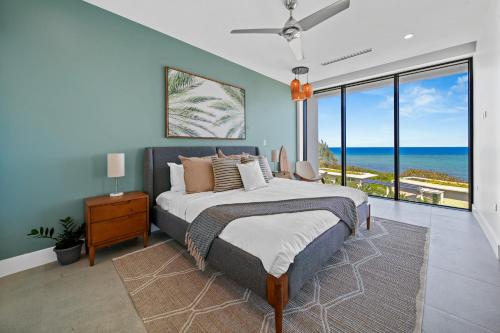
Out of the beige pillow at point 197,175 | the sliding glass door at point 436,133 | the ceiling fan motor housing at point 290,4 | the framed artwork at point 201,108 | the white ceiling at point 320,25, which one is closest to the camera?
the ceiling fan motor housing at point 290,4

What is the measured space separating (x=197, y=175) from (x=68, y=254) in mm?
1516

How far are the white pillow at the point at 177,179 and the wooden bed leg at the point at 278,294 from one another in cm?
179

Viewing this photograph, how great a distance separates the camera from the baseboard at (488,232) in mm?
2080

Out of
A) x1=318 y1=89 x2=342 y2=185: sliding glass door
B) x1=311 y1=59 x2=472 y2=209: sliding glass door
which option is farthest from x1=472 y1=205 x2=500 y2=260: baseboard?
x1=318 y1=89 x2=342 y2=185: sliding glass door

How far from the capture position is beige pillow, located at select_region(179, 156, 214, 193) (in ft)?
8.10

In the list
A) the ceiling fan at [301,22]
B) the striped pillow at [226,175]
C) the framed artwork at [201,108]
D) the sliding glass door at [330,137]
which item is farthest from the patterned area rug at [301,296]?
the sliding glass door at [330,137]

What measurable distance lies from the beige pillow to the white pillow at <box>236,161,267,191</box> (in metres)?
0.43

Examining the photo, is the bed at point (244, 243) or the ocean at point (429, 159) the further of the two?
the ocean at point (429, 159)

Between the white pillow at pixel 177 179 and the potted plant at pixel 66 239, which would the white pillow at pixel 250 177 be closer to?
the white pillow at pixel 177 179

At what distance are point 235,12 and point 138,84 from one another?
5.16 feet

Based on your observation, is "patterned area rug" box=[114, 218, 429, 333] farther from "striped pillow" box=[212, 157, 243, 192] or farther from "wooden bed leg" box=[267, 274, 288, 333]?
"striped pillow" box=[212, 157, 243, 192]

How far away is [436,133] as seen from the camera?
4578 mm

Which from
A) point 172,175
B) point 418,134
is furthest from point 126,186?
point 418,134

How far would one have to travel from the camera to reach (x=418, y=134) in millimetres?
4770
